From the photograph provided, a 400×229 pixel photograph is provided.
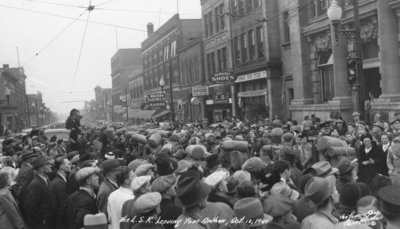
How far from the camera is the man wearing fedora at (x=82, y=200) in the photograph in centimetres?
612

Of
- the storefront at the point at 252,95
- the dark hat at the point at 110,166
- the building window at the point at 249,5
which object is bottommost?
the dark hat at the point at 110,166

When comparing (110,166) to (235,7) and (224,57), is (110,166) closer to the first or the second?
(235,7)

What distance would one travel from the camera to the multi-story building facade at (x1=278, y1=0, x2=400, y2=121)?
59.3 ft

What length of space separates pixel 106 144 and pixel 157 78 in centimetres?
5003

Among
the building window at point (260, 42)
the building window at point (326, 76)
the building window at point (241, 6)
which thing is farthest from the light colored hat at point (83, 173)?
the building window at point (241, 6)

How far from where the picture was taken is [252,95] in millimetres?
31969

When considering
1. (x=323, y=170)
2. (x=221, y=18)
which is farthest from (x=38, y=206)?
(x=221, y=18)

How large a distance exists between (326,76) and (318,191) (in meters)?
20.9

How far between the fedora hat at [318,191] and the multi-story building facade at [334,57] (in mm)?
11544

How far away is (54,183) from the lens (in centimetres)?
735

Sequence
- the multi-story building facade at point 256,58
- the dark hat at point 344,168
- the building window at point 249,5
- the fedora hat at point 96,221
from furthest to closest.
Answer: the building window at point 249,5 → the multi-story building facade at point 256,58 → the dark hat at point 344,168 → the fedora hat at point 96,221

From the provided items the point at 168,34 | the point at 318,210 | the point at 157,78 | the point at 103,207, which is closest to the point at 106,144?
the point at 103,207

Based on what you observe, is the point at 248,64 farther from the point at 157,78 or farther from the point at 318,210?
the point at 157,78

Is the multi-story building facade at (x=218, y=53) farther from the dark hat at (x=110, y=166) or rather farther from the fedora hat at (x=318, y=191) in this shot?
the fedora hat at (x=318, y=191)
